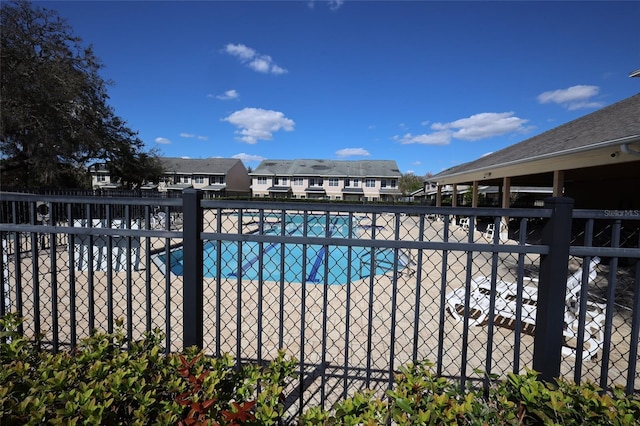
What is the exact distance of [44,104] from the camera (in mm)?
16797

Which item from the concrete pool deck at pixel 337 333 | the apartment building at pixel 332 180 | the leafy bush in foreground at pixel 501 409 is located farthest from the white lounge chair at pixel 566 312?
the apartment building at pixel 332 180

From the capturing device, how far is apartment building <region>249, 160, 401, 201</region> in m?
46.6

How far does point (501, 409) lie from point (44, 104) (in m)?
22.4

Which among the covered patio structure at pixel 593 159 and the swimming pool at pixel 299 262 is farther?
the covered patio structure at pixel 593 159

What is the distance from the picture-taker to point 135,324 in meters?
4.04

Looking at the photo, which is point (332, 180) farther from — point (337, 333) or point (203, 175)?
point (337, 333)

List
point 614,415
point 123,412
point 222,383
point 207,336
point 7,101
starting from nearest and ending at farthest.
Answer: point 614,415 < point 123,412 < point 222,383 < point 207,336 < point 7,101

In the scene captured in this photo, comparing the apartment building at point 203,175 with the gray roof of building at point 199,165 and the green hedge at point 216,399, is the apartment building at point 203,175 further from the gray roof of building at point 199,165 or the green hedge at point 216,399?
the green hedge at point 216,399

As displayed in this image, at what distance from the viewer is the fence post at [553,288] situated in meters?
1.82

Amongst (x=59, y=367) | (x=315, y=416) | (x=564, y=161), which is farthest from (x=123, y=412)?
(x=564, y=161)

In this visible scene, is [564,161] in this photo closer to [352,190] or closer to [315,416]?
[315,416]

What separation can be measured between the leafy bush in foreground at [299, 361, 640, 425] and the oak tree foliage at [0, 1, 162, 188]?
20.6m

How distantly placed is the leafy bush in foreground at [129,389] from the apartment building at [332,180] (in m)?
43.4

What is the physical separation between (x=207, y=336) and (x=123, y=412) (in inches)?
92.4
